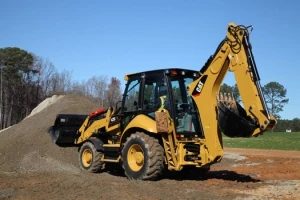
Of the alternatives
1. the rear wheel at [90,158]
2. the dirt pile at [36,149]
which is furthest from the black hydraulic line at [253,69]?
the dirt pile at [36,149]

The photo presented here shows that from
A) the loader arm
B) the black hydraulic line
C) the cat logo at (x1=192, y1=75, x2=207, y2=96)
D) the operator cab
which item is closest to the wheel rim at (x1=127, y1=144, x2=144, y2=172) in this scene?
the operator cab

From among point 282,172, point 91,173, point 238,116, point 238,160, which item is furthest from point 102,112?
point 238,160

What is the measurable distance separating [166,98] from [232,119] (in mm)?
1857

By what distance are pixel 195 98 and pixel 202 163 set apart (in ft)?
5.57

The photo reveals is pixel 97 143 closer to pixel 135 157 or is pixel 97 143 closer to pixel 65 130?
pixel 135 157

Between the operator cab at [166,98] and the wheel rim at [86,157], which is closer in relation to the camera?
the operator cab at [166,98]

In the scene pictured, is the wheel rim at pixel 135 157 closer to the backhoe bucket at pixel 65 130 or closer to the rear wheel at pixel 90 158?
A: the rear wheel at pixel 90 158

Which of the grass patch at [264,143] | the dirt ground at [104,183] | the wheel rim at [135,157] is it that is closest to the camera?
the dirt ground at [104,183]

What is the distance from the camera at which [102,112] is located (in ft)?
40.8

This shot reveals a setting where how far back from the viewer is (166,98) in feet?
31.0

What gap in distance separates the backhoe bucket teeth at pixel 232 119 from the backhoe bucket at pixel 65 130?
6.56 meters

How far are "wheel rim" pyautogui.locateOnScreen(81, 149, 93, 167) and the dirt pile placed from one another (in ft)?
1.30

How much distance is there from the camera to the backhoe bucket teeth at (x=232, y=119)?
827 cm

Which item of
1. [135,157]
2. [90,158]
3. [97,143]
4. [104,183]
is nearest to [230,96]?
[135,157]
